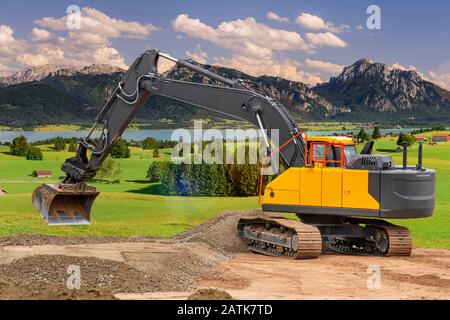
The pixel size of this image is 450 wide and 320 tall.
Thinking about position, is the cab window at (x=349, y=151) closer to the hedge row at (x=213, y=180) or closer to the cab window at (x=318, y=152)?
the cab window at (x=318, y=152)

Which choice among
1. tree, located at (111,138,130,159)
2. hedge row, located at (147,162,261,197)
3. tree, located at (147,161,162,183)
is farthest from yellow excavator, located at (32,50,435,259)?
tree, located at (111,138,130,159)

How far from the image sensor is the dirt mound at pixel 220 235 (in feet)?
58.7

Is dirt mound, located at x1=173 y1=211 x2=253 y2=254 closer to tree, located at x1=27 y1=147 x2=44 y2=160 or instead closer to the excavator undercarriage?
the excavator undercarriage

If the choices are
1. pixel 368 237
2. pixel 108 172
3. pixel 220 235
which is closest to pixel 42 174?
pixel 108 172

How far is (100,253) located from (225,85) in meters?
6.26

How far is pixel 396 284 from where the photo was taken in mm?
13383

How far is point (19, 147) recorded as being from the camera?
84.8 metres

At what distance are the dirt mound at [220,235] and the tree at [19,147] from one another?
6764cm

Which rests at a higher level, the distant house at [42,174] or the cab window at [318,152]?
the cab window at [318,152]

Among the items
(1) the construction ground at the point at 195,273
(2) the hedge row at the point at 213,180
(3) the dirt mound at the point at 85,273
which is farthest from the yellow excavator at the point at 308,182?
(2) the hedge row at the point at 213,180

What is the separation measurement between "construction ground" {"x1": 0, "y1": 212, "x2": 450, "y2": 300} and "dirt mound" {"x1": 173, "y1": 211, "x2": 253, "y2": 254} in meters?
0.22

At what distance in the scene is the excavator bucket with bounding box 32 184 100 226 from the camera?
65.0 ft

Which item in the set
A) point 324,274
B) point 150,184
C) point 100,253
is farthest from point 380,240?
point 150,184
